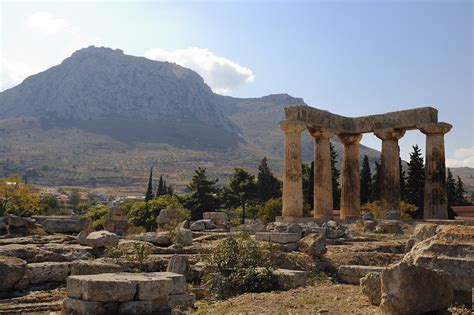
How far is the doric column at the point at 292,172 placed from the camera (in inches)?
1192

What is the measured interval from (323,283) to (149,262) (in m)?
4.94

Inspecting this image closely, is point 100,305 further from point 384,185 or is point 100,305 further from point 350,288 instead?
point 384,185

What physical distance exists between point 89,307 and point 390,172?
86.0 ft

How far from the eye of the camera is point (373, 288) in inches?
356

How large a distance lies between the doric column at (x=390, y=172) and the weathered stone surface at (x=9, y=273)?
24.1 metres

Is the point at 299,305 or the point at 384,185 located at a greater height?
the point at 384,185

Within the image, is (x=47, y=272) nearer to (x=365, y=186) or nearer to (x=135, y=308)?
(x=135, y=308)

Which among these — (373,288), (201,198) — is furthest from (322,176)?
(201,198)

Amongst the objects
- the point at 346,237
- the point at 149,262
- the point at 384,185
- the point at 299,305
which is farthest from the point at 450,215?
the point at 299,305

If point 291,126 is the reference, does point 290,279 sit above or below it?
below

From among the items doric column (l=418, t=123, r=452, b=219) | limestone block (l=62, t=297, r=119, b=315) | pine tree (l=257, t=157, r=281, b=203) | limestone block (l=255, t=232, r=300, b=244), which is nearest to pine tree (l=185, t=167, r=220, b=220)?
pine tree (l=257, t=157, r=281, b=203)

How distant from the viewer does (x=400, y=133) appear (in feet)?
105

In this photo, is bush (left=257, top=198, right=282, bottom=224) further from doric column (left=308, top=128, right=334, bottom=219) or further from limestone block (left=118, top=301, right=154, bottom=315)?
limestone block (left=118, top=301, right=154, bottom=315)

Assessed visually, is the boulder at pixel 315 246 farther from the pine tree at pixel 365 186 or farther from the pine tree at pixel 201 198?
the pine tree at pixel 201 198
